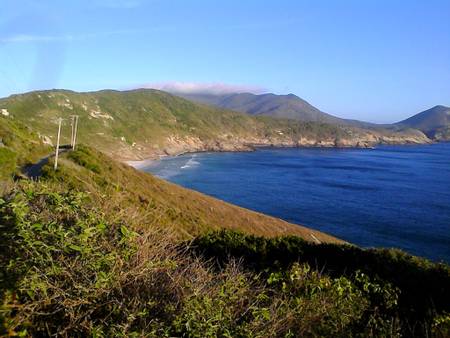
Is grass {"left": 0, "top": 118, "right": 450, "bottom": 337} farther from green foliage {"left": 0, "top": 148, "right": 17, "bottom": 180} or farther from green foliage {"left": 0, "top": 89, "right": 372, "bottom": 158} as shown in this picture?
green foliage {"left": 0, "top": 89, "right": 372, "bottom": 158}

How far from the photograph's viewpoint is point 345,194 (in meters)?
66.4

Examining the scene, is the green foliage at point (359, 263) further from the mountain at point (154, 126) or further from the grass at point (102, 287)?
the mountain at point (154, 126)

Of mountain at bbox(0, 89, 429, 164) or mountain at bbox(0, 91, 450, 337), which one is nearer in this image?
mountain at bbox(0, 91, 450, 337)

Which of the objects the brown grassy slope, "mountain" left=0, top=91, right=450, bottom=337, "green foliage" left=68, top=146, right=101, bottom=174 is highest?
"mountain" left=0, top=91, right=450, bottom=337

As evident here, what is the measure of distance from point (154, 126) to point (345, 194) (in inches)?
3219

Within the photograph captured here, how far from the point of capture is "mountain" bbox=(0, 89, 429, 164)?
105438 millimetres

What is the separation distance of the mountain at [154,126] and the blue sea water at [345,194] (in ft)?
54.8

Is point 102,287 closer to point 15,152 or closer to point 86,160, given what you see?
point 86,160

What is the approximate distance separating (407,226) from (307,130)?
13319cm

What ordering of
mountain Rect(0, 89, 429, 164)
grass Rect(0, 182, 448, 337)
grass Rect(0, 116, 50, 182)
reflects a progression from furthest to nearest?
mountain Rect(0, 89, 429, 164)
grass Rect(0, 116, 50, 182)
grass Rect(0, 182, 448, 337)

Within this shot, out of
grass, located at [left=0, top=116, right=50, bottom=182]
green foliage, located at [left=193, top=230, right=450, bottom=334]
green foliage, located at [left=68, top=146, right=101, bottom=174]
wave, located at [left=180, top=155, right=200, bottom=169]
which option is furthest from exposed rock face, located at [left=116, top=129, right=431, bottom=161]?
green foliage, located at [left=193, top=230, right=450, bottom=334]

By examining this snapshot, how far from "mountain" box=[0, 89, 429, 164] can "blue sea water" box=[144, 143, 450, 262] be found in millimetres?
16695

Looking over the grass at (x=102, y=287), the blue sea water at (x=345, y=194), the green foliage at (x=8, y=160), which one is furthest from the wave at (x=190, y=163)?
the grass at (x=102, y=287)

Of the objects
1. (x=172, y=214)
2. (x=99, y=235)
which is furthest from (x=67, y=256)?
(x=172, y=214)
